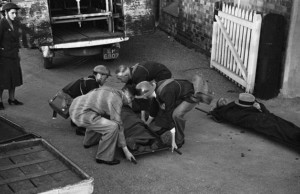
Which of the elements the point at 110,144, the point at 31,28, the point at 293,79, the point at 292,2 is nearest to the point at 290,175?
the point at 110,144

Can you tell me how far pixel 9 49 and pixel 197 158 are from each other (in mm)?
4032

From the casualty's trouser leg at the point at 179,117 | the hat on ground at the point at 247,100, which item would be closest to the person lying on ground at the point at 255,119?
the hat on ground at the point at 247,100

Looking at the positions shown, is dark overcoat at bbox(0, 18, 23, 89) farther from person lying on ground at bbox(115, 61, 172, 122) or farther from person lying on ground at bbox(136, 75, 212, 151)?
person lying on ground at bbox(136, 75, 212, 151)

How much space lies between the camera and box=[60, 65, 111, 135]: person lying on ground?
643 cm

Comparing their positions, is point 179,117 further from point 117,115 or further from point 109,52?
point 109,52

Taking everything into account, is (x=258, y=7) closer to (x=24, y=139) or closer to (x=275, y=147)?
(x=275, y=147)

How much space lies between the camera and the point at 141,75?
7.00 meters

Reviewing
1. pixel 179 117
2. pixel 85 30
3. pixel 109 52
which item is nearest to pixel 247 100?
pixel 179 117

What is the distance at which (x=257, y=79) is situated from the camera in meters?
8.53

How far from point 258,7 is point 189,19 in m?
3.66

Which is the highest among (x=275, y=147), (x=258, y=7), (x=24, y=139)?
(x=258, y=7)

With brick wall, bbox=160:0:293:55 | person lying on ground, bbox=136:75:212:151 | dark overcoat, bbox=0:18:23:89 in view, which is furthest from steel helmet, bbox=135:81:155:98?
Answer: brick wall, bbox=160:0:293:55

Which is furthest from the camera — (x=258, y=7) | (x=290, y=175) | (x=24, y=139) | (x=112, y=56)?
(x=112, y=56)

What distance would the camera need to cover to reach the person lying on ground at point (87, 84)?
6429 mm
